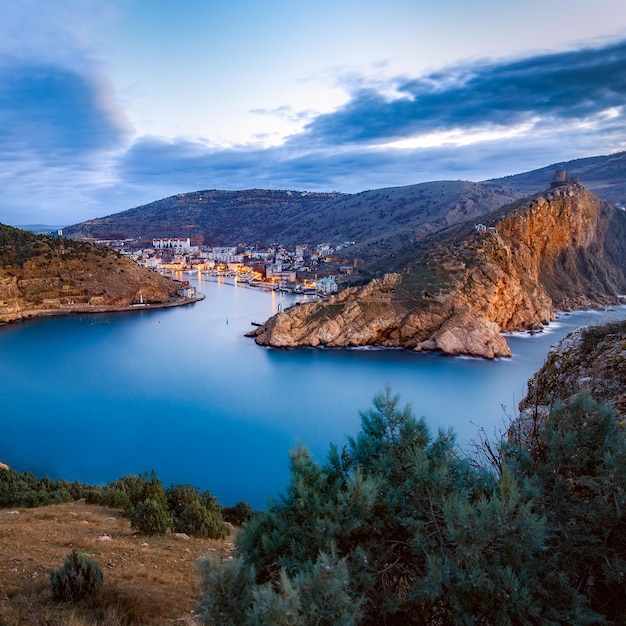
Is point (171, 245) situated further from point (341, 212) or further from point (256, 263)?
point (341, 212)

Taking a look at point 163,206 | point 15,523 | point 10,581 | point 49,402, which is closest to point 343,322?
point 49,402

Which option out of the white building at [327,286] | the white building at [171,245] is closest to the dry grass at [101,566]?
the white building at [327,286]

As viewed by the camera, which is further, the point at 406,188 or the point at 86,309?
the point at 406,188

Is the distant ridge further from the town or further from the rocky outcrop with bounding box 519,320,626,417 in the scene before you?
the rocky outcrop with bounding box 519,320,626,417

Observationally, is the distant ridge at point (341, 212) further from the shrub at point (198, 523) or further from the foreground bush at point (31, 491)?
the shrub at point (198, 523)

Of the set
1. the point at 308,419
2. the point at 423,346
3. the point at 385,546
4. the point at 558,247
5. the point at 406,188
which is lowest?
the point at 308,419

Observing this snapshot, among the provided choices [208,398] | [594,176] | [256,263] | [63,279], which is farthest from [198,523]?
[594,176]

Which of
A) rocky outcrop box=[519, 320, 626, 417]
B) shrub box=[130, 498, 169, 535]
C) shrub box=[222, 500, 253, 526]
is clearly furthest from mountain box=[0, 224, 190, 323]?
rocky outcrop box=[519, 320, 626, 417]

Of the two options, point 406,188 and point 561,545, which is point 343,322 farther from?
point 406,188
